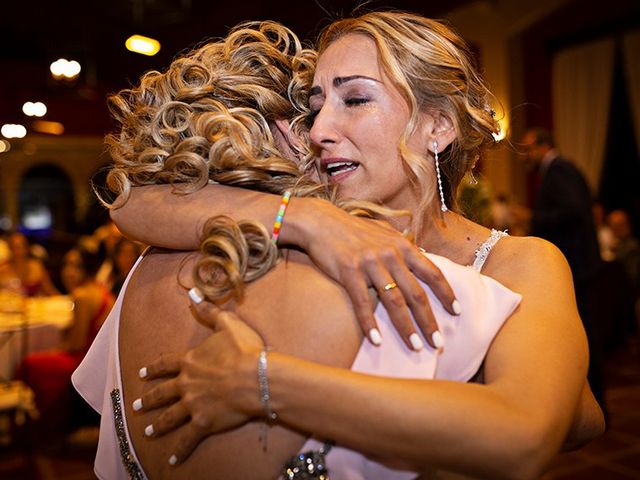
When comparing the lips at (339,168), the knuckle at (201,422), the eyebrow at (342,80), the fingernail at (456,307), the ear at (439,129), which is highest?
the eyebrow at (342,80)

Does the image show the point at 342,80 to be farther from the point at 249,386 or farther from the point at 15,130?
the point at 15,130

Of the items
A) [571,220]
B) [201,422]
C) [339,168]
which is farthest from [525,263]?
[571,220]

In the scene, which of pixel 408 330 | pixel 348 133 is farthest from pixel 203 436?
pixel 348 133

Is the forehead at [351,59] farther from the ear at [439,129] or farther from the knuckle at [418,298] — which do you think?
the knuckle at [418,298]

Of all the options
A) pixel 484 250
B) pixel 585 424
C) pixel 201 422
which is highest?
pixel 484 250

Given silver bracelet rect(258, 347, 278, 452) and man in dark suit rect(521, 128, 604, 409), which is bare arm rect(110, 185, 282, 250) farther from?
man in dark suit rect(521, 128, 604, 409)

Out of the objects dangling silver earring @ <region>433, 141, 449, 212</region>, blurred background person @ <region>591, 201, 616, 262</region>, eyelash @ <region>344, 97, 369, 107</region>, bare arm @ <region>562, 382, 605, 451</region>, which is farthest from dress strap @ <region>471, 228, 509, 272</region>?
blurred background person @ <region>591, 201, 616, 262</region>

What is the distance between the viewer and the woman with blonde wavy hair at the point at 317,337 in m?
1.07

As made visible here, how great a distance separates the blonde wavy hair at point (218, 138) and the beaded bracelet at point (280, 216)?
0.02 meters

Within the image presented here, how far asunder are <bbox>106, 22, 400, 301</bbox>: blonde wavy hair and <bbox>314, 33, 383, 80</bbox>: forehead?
0.10m

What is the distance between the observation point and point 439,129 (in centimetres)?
183

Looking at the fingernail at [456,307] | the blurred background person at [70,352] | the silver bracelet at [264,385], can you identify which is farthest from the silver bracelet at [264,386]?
the blurred background person at [70,352]

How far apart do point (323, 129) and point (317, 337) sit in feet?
2.18

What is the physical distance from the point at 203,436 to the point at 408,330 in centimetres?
39
